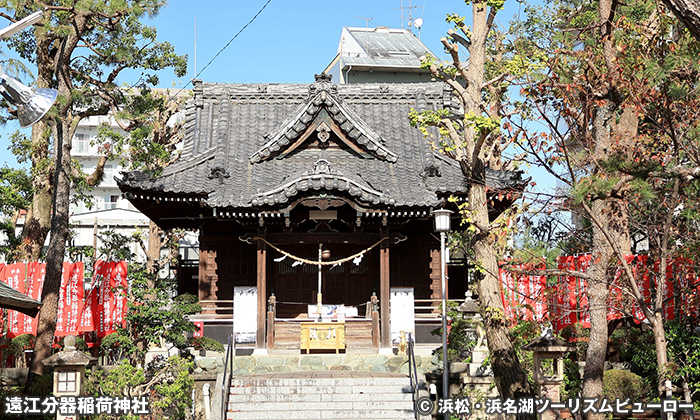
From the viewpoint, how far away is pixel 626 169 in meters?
7.98

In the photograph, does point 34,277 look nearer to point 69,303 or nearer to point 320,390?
point 69,303

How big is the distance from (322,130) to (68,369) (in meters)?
10.1

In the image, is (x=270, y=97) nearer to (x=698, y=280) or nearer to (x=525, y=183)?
(x=525, y=183)

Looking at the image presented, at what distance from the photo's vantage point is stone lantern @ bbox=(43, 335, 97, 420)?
12109mm

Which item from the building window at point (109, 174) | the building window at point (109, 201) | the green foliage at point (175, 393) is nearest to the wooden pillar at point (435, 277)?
the green foliage at point (175, 393)

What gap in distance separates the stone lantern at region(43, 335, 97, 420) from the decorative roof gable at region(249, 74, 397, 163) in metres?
9.15

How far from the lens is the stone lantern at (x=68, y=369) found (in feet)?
39.7

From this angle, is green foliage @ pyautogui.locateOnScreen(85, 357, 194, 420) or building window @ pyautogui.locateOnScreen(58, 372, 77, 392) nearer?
building window @ pyautogui.locateOnScreen(58, 372, 77, 392)

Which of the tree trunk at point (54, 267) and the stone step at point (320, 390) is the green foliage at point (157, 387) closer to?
the stone step at point (320, 390)

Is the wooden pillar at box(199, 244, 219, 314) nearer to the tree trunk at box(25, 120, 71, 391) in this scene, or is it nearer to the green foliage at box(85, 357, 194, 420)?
the tree trunk at box(25, 120, 71, 391)

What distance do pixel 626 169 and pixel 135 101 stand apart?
12.1 metres

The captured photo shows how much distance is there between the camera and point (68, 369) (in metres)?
12.3

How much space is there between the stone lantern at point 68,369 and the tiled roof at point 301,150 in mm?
6235

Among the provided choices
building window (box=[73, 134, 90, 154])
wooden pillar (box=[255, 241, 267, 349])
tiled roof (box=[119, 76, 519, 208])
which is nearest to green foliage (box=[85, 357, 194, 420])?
wooden pillar (box=[255, 241, 267, 349])
